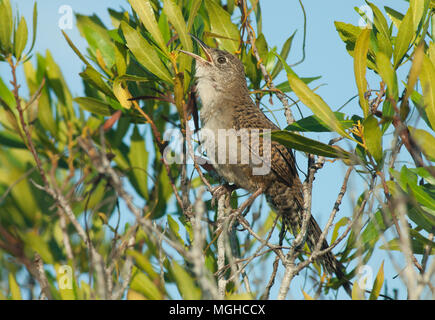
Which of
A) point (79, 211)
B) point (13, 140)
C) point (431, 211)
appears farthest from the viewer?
point (13, 140)

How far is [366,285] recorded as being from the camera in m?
2.25

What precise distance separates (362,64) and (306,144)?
0.43 metres

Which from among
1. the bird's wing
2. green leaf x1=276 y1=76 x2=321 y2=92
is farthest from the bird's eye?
green leaf x1=276 y1=76 x2=321 y2=92

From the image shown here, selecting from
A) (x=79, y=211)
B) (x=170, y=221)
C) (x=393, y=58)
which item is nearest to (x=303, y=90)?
(x=393, y=58)

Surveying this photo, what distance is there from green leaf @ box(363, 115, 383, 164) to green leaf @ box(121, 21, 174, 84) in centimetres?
114

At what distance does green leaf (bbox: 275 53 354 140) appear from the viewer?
7.68 feet

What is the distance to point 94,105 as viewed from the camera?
135 inches

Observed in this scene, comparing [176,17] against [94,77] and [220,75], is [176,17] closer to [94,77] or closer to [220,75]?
[94,77]

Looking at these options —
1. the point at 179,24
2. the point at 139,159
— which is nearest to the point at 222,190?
the point at 139,159

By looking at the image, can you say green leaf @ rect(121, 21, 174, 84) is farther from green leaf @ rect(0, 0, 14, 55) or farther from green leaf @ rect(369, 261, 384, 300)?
green leaf @ rect(369, 261, 384, 300)

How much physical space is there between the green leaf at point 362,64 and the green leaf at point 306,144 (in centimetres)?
25

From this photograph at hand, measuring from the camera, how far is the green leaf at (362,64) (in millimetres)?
2324

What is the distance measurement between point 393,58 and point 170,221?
146 centimetres
